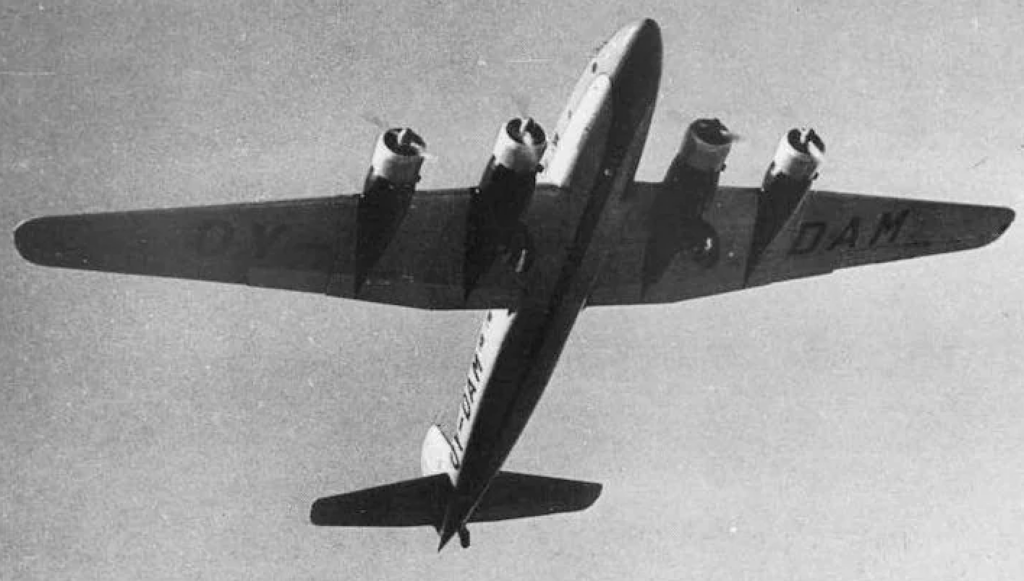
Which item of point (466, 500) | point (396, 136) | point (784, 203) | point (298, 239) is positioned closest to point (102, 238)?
point (298, 239)

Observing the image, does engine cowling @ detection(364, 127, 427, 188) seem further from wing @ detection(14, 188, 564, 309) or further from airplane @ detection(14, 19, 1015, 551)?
wing @ detection(14, 188, 564, 309)

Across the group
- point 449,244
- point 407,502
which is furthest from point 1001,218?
point 407,502

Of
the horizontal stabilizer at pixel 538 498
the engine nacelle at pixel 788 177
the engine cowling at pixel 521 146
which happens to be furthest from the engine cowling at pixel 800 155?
the horizontal stabilizer at pixel 538 498

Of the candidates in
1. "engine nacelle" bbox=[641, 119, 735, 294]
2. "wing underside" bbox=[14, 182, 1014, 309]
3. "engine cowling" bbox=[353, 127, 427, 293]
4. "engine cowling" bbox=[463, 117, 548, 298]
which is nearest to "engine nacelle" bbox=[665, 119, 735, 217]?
"engine nacelle" bbox=[641, 119, 735, 294]

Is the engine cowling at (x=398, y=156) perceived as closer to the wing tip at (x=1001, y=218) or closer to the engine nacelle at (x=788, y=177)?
the engine nacelle at (x=788, y=177)

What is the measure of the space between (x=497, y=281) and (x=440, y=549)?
18.9 feet

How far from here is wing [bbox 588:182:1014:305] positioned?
70.6ft

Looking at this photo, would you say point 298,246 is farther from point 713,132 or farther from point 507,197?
point 713,132

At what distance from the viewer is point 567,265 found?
18953 millimetres

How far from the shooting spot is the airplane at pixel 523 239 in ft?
58.1

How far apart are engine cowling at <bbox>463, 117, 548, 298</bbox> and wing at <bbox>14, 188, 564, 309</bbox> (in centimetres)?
49

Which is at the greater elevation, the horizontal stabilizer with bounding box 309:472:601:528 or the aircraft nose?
the aircraft nose

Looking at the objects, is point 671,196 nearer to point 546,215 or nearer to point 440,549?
point 546,215

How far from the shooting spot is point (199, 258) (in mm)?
18609
